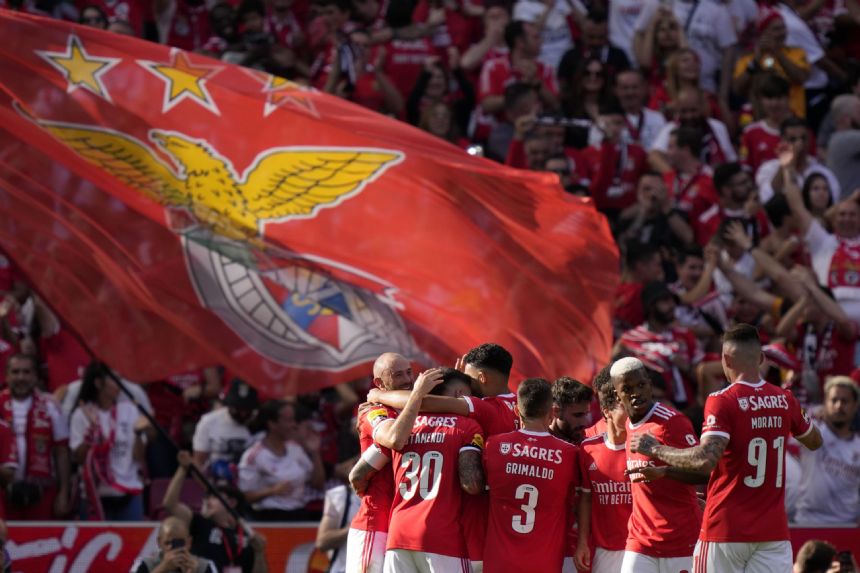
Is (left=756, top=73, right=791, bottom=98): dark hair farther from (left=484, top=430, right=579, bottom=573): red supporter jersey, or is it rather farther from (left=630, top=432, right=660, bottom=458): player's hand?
(left=630, top=432, right=660, bottom=458): player's hand

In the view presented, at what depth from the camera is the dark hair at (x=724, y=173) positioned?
18344 millimetres

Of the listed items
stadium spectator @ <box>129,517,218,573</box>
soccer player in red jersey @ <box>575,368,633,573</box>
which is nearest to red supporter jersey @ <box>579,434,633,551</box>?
soccer player in red jersey @ <box>575,368,633,573</box>

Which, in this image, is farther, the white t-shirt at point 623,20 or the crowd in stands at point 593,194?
the white t-shirt at point 623,20

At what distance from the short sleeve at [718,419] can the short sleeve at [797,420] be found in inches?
17.8

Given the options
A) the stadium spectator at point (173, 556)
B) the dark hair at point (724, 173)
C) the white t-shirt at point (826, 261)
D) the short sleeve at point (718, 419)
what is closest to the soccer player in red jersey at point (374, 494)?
the short sleeve at point (718, 419)

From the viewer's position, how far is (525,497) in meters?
10.6

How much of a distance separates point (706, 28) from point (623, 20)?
101 cm

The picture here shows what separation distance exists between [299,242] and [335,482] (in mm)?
2869

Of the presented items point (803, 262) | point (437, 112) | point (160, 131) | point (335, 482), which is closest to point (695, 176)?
point (803, 262)

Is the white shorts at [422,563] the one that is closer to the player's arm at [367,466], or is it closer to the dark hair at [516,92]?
the player's arm at [367,466]

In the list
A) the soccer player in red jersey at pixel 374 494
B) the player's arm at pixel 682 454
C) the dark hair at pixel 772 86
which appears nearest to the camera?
the player's arm at pixel 682 454

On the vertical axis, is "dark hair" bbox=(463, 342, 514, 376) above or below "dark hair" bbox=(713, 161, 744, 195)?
below

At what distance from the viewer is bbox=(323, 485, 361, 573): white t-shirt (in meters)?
13.8

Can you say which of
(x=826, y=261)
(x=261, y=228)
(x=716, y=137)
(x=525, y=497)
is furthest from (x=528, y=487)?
(x=716, y=137)
